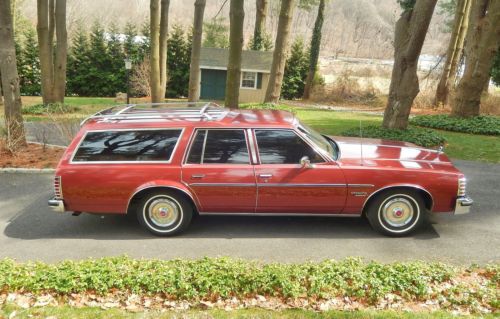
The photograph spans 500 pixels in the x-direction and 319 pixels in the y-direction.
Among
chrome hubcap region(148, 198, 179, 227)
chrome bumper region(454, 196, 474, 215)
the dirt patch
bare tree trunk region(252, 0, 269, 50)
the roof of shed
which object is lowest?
the dirt patch

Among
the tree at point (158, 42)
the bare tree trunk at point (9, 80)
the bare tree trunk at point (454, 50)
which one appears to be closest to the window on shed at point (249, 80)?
the tree at point (158, 42)

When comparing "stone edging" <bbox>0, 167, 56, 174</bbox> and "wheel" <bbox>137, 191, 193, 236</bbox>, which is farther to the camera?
"stone edging" <bbox>0, 167, 56, 174</bbox>

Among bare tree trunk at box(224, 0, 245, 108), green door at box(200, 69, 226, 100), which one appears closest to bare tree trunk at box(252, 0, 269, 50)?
green door at box(200, 69, 226, 100)

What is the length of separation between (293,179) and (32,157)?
284 inches

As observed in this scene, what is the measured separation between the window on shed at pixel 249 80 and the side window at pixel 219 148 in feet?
88.0

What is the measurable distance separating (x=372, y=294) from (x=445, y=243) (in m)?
1.93

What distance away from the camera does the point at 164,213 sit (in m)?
5.86

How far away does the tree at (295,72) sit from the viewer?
1339 inches

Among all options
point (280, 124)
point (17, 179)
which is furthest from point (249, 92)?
point (280, 124)

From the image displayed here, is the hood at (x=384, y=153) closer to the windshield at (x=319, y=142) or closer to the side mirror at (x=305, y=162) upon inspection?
the windshield at (x=319, y=142)

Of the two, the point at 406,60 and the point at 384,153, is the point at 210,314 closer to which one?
the point at 384,153

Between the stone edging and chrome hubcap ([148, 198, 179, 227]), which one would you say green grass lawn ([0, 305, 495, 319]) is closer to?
chrome hubcap ([148, 198, 179, 227])

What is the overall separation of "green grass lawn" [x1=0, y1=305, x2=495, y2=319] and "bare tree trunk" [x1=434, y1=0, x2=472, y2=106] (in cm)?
2127

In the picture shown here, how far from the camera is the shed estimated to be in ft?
104
